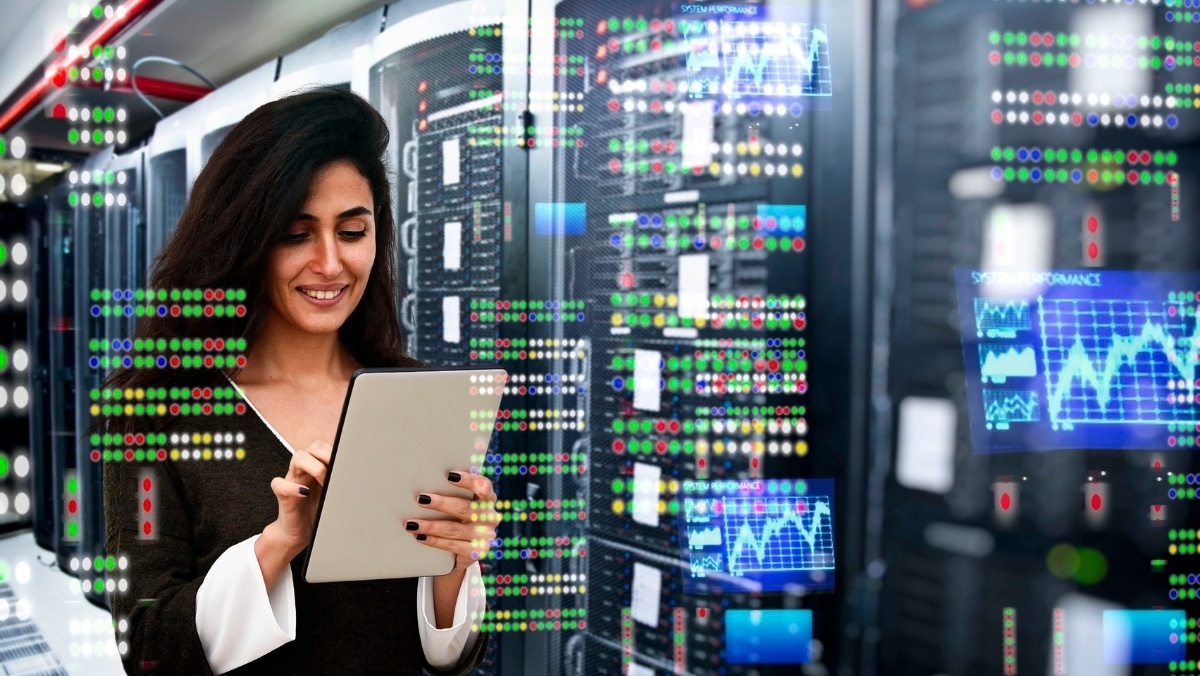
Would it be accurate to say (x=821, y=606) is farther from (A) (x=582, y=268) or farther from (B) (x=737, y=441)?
(A) (x=582, y=268)

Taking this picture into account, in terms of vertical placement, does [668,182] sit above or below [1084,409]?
above

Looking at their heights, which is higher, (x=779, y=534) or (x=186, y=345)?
(x=186, y=345)

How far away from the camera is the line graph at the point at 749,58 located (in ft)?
5.16

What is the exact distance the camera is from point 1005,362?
161 centimetres

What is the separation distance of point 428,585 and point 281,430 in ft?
1.06

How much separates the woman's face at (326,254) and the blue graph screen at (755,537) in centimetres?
75

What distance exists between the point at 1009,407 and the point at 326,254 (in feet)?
4.25

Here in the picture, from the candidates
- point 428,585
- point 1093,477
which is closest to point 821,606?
point 1093,477

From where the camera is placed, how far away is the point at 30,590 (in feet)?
4.87

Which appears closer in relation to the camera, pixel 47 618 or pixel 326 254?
pixel 326 254

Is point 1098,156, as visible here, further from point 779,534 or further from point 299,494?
point 299,494

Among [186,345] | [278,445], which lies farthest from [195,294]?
[278,445]

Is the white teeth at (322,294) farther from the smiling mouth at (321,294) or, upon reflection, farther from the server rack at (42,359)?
the server rack at (42,359)

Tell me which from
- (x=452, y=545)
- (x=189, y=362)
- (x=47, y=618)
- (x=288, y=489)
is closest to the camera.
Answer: (x=288, y=489)
